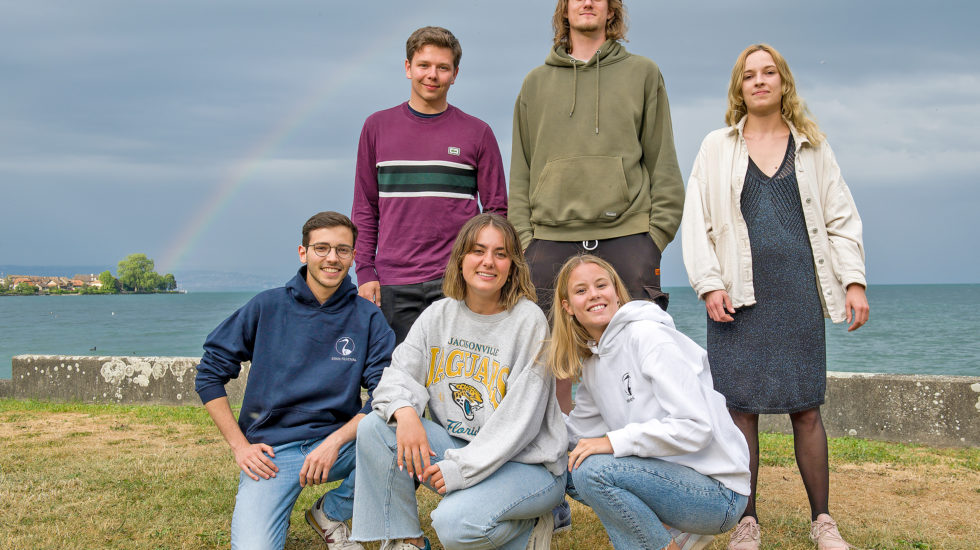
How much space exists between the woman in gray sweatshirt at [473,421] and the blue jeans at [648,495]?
0.28 metres

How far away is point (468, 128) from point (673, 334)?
1.76 meters

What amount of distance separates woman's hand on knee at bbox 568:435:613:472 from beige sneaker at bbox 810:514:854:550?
1.24 m

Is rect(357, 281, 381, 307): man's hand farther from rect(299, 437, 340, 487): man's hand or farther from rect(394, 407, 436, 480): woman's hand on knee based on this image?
rect(394, 407, 436, 480): woman's hand on knee

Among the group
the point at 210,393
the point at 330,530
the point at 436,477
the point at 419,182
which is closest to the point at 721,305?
the point at 436,477

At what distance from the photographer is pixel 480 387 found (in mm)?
2816

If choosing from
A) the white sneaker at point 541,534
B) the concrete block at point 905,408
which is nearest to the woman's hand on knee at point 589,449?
the white sneaker at point 541,534

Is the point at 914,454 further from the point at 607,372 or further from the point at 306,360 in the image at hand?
the point at 306,360

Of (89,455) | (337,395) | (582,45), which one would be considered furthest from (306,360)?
(89,455)

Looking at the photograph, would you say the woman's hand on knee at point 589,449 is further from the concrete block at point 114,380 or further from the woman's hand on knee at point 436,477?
the concrete block at point 114,380

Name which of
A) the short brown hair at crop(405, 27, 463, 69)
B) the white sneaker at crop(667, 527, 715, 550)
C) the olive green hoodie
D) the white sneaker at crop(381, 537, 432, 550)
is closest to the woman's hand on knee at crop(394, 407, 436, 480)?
the white sneaker at crop(381, 537, 432, 550)

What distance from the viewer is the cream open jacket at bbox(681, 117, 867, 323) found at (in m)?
3.15

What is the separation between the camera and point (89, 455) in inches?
193

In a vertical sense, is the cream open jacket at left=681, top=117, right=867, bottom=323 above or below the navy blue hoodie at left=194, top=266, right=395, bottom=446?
above

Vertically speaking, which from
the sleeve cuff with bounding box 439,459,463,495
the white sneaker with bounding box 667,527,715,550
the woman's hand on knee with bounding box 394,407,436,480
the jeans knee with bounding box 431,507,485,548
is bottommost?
the white sneaker with bounding box 667,527,715,550
